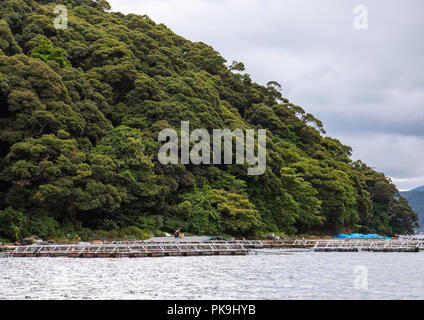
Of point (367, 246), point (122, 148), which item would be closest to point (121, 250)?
point (122, 148)

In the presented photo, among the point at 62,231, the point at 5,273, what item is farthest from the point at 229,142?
the point at 5,273

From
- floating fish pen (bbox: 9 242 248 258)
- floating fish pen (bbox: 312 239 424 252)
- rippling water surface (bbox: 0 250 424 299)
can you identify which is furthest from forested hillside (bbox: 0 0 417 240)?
rippling water surface (bbox: 0 250 424 299)

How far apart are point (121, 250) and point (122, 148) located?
1481 centimetres

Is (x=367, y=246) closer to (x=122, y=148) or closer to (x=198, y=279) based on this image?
(x=122, y=148)

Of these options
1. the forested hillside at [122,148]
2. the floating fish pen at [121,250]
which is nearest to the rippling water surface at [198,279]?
the floating fish pen at [121,250]

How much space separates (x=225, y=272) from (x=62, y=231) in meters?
21.0

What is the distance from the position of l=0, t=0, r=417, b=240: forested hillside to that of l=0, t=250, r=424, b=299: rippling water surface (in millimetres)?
11379

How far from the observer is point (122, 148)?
5109cm

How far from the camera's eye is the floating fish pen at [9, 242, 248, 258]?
3631cm

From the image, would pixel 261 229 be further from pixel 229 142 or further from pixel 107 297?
pixel 107 297

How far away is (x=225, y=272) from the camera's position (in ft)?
94.5

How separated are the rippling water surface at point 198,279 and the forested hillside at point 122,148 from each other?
11.4 metres

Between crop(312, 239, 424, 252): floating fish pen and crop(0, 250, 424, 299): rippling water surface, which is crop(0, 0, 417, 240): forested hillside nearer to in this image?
crop(312, 239, 424, 252): floating fish pen

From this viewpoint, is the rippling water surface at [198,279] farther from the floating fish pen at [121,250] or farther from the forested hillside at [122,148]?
the forested hillside at [122,148]
